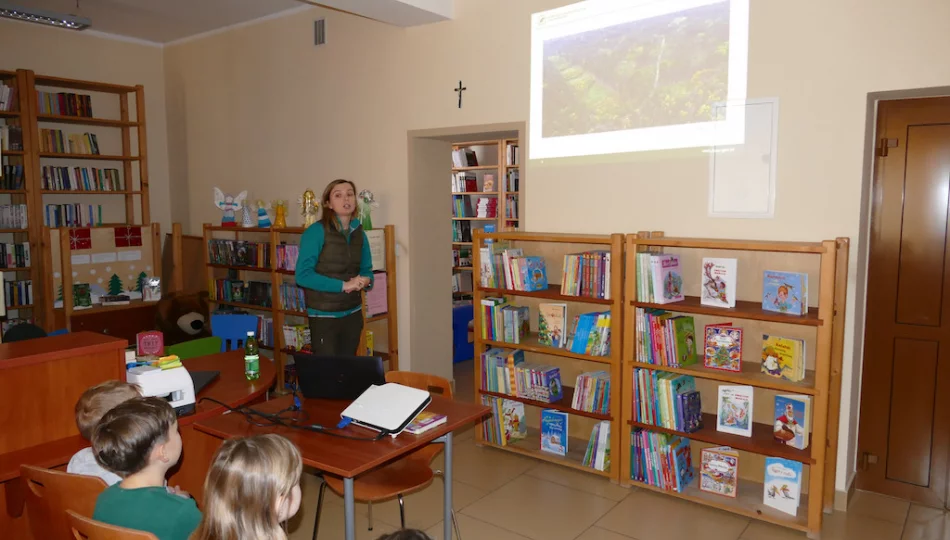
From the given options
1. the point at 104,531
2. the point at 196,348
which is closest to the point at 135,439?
the point at 104,531

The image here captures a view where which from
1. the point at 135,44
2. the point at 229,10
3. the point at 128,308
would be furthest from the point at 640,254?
the point at 135,44

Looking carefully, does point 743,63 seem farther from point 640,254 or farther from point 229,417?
point 229,417

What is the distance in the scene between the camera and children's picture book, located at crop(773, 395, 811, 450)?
3352mm

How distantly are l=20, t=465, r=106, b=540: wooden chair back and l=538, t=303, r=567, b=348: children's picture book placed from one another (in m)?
2.71

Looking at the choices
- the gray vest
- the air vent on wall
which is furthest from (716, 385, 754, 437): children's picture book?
the air vent on wall

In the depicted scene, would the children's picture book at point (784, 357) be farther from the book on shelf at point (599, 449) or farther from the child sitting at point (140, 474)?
the child sitting at point (140, 474)

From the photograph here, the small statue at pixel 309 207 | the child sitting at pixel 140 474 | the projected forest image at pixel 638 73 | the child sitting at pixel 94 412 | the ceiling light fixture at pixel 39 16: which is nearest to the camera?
the child sitting at pixel 140 474

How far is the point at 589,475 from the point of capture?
405cm

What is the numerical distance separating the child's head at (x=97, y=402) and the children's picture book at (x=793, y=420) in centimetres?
305

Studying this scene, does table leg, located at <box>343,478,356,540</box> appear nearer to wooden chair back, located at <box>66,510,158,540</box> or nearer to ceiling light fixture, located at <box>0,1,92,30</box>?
wooden chair back, located at <box>66,510,158,540</box>

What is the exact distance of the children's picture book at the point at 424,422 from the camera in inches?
98.8

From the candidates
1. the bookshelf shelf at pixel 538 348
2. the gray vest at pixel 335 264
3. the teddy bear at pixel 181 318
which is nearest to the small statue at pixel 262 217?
the teddy bear at pixel 181 318

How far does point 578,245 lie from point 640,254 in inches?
29.0

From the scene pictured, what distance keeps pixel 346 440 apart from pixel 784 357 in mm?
2298
